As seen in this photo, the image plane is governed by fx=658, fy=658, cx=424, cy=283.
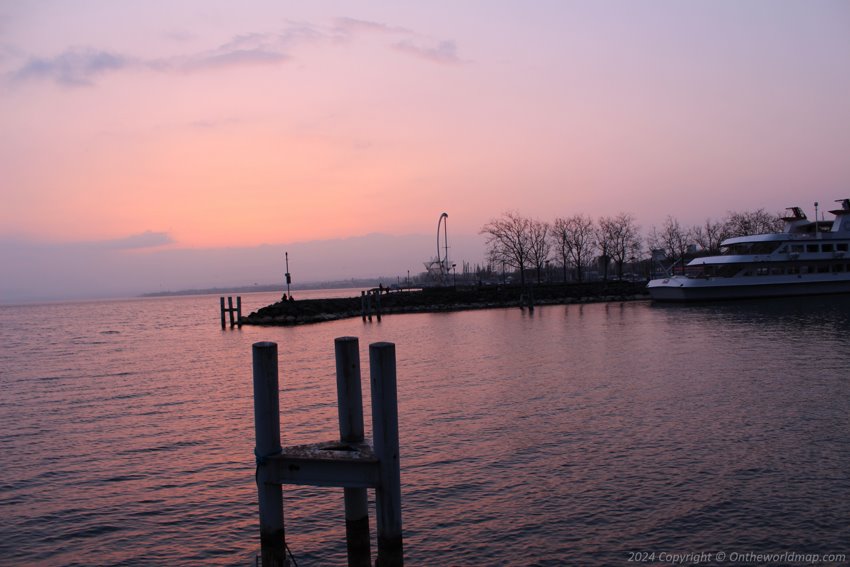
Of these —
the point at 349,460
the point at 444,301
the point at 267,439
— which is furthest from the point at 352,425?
the point at 444,301

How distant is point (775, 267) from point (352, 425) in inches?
2590

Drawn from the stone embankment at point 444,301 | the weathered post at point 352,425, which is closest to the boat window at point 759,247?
the stone embankment at point 444,301

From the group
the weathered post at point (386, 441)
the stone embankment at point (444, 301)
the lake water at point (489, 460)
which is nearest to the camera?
the weathered post at point (386, 441)

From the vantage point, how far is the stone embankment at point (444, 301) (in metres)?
62.0

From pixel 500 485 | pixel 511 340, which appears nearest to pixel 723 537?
pixel 500 485

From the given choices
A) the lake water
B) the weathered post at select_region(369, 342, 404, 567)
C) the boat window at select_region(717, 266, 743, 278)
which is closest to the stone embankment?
the boat window at select_region(717, 266, 743, 278)

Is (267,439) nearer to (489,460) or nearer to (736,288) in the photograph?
(489,460)

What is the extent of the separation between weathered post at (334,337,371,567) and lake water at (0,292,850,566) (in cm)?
124

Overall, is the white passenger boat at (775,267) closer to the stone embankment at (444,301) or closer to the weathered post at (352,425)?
the stone embankment at (444,301)

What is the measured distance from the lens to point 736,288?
62031mm

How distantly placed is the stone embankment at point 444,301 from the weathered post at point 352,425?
5245 cm

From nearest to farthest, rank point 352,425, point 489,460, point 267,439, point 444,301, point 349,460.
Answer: point 349,460 < point 267,439 < point 352,425 < point 489,460 < point 444,301

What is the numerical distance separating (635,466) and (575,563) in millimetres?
4040

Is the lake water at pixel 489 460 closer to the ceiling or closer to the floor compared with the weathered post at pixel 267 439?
closer to the floor
